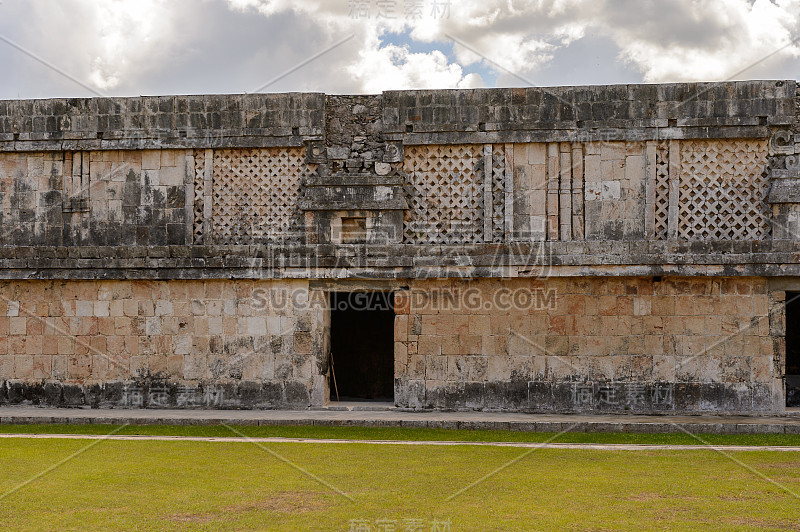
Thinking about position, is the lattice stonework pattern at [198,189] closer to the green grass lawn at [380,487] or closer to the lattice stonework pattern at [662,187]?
the green grass lawn at [380,487]

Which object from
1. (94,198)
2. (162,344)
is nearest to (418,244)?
(162,344)

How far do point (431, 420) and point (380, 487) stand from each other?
3771 mm

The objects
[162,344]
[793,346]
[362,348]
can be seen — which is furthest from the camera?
[362,348]

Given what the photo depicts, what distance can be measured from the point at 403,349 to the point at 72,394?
514 centimetres

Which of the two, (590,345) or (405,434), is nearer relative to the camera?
(405,434)

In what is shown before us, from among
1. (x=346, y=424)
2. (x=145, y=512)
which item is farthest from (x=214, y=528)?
(x=346, y=424)

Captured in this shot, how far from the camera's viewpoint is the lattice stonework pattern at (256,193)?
1198 centimetres

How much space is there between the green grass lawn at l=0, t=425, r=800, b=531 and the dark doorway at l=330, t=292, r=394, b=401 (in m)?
7.42

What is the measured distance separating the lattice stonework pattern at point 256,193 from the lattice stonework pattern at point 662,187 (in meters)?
5.20

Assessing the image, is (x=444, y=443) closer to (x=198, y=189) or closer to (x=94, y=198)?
(x=198, y=189)

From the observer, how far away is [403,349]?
37.9ft

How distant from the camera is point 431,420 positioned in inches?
400

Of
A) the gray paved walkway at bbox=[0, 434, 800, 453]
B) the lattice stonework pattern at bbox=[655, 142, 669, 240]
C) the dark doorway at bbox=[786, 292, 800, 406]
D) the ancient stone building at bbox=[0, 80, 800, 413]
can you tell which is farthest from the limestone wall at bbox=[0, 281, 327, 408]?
the dark doorway at bbox=[786, 292, 800, 406]

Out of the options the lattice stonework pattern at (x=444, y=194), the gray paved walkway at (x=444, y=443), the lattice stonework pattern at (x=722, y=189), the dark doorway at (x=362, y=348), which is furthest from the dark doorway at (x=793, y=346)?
the dark doorway at (x=362, y=348)
